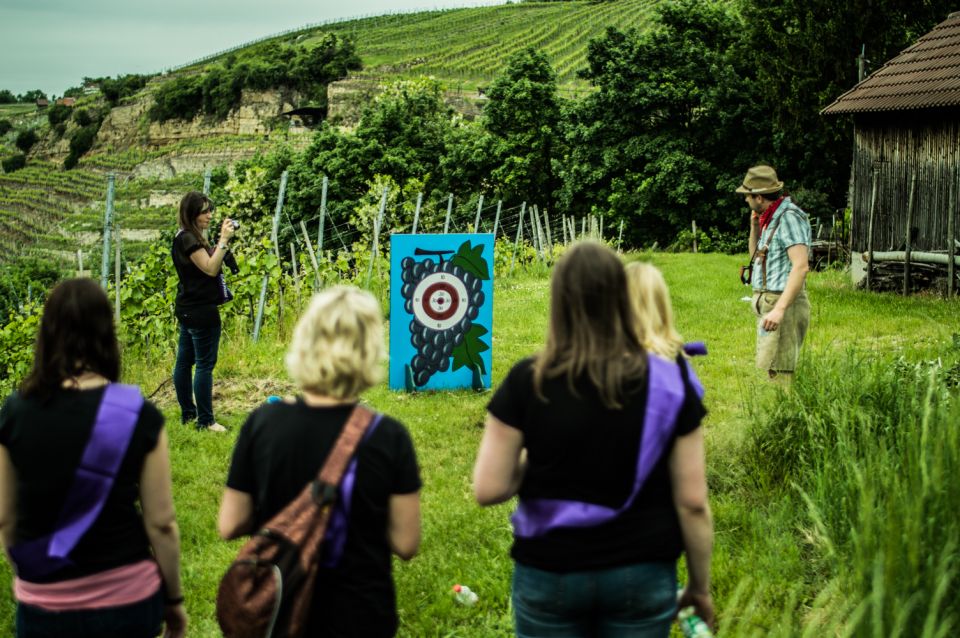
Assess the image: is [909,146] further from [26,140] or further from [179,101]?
[26,140]

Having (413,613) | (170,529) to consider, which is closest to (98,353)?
(170,529)

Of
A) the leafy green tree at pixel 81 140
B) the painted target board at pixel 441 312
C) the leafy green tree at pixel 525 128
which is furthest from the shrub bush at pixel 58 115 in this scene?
the painted target board at pixel 441 312

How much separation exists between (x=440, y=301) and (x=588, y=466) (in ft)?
20.2

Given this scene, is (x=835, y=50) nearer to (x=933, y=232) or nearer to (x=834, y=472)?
(x=933, y=232)

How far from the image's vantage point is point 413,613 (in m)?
4.30

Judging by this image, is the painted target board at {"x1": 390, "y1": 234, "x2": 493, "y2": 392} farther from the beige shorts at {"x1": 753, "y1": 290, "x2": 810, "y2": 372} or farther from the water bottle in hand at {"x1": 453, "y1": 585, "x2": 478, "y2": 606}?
the water bottle in hand at {"x1": 453, "y1": 585, "x2": 478, "y2": 606}

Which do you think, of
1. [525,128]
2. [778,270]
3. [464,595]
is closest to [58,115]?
[525,128]

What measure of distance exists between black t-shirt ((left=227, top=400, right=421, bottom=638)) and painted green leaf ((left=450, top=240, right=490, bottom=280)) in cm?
601

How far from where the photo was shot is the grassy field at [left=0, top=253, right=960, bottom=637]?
313cm

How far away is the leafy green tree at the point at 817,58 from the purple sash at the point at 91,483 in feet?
82.5

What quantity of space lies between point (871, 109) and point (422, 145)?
23.0 metres

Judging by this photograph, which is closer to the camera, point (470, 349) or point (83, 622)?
point (83, 622)

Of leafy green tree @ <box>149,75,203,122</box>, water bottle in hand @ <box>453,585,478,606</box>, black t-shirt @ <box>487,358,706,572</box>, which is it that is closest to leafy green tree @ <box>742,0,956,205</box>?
water bottle in hand @ <box>453,585,478,606</box>

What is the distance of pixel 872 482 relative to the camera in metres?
3.64
